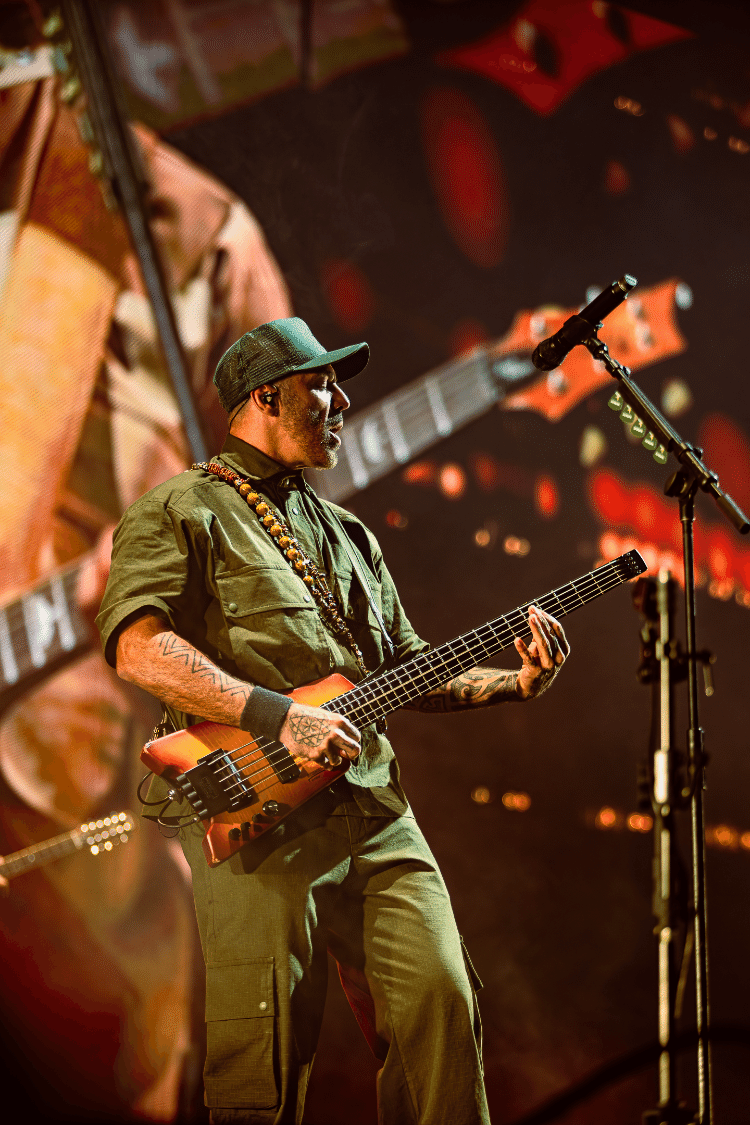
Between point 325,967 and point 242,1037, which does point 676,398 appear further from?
point 242,1037

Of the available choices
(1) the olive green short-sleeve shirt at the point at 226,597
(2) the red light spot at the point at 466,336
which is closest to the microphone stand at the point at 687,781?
(1) the olive green short-sleeve shirt at the point at 226,597

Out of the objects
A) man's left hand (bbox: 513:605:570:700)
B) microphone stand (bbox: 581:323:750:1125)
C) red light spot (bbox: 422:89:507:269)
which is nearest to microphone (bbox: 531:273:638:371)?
microphone stand (bbox: 581:323:750:1125)

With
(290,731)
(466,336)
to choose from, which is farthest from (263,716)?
(466,336)

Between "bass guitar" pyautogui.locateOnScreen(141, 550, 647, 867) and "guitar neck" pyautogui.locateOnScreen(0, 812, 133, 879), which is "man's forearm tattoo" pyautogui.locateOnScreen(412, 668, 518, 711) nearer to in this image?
"bass guitar" pyautogui.locateOnScreen(141, 550, 647, 867)

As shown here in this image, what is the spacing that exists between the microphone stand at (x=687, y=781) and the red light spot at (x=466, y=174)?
5.45 feet

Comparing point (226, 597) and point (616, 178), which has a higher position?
point (616, 178)

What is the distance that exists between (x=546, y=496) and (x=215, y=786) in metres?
2.43

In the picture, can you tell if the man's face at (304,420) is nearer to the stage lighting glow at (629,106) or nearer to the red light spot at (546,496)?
the red light spot at (546,496)

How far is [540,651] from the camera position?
210cm

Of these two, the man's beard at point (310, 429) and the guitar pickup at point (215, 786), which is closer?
the guitar pickup at point (215, 786)

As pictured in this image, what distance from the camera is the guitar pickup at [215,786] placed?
1.79 meters

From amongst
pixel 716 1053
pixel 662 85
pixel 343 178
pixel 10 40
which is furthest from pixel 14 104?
pixel 716 1053

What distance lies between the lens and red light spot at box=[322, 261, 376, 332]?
12.0 feet

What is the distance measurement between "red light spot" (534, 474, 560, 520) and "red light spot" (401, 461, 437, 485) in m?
0.47
